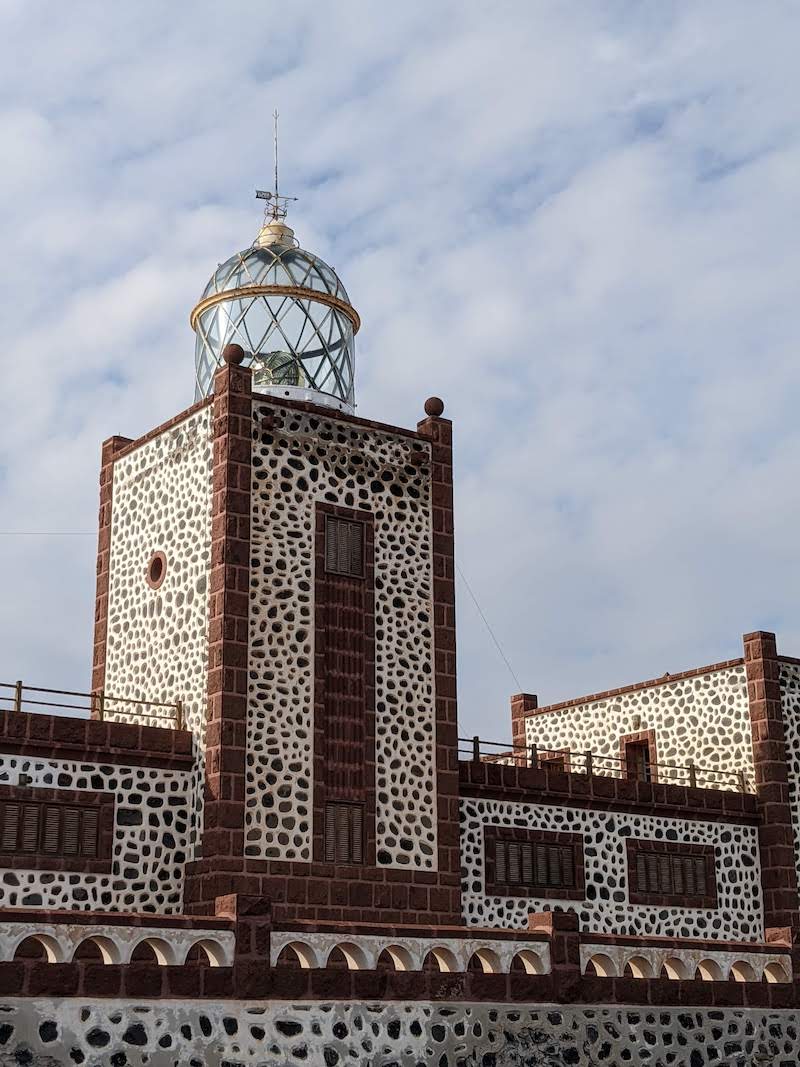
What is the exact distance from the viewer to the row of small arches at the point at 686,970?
15.2 m

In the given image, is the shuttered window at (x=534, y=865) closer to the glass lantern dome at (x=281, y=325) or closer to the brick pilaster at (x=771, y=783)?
the brick pilaster at (x=771, y=783)

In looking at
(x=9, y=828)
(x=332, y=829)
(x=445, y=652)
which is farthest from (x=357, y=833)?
(x=9, y=828)

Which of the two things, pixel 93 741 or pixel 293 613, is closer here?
pixel 93 741

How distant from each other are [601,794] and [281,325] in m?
8.27

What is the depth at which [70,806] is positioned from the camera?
54.2 feet

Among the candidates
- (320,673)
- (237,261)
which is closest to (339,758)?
(320,673)

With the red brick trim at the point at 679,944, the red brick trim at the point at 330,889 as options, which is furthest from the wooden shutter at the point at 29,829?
the red brick trim at the point at 679,944

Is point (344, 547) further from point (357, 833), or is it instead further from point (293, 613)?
point (357, 833)

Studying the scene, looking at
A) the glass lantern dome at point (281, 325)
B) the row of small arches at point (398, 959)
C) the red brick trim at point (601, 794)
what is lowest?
the row of small arches at point (398, 959)

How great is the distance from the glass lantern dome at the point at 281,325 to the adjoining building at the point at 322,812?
1.8 inches

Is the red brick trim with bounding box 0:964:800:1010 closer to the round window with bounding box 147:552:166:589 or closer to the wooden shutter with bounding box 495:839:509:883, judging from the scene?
the wooden shutter with bounding box 495:839:509:883

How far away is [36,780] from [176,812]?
1803 mm

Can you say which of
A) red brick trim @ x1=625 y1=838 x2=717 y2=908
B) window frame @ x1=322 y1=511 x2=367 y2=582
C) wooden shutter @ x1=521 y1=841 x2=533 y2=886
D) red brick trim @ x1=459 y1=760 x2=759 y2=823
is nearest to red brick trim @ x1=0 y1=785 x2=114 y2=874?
window frame @ x1=322 y1=511 x2=367 y2=582

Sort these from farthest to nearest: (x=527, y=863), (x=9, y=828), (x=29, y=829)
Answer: (x=527, y=863) → (x=29, y=829) → (x=9, y=828)
